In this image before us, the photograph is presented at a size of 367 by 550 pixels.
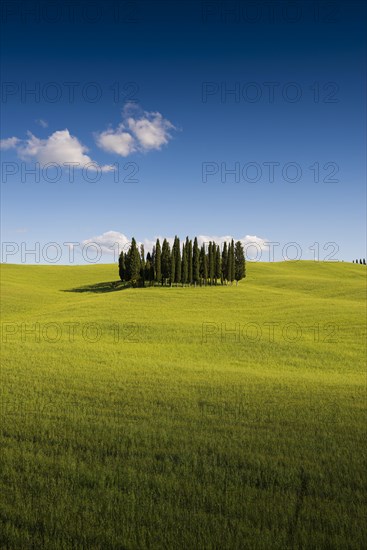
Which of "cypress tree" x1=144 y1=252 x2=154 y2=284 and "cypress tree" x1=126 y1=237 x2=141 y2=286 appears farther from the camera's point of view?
"cypress tree" x1=144 y1=252 x2=154 y2=284

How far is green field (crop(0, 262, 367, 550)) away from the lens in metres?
6.27

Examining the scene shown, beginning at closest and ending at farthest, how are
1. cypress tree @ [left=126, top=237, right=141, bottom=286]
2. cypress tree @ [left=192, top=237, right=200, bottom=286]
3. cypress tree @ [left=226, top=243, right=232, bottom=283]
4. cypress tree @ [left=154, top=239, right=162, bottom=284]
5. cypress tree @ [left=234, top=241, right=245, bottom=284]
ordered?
1. cypress tree @ [left=154, top=239, right=162, bottom=284]
2. cypress tree @ [left=126, top=237, right=141, bottom=286]
3. cypress tree @ [left=192, top=237, right=200, bottom=286]
4. cypress tree @ [left=226, top=243, right=232, bottom=283]
5. cypress tree @ [left=234, top=241, right=245, bottom=284]

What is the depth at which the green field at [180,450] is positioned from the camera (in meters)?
6.27

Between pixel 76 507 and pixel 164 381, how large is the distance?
12129mm

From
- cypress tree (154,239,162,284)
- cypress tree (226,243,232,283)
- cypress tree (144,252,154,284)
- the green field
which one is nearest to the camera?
the green field

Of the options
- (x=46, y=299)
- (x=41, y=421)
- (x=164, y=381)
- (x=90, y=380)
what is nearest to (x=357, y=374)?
(x=164, y=381)

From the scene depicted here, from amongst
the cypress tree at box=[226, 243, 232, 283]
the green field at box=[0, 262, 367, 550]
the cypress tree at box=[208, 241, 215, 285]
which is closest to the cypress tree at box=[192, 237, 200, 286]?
the cypress tree at box=[208, 241, 215, 285]

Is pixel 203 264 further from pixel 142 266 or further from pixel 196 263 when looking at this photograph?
pixel 142 266

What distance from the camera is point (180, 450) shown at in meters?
9.39

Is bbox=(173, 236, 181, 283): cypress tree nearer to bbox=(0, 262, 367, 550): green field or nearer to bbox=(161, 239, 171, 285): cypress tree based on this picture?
bbox=(161, 239, 171, 285): cypress tree

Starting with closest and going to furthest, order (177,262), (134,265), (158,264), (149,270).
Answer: (158,264), (134,265), (177,262), (149,270)

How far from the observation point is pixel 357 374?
79.4ft

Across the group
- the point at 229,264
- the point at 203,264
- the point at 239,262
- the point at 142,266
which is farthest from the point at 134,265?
the point at 239,262

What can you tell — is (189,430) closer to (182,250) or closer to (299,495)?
(299,495)
